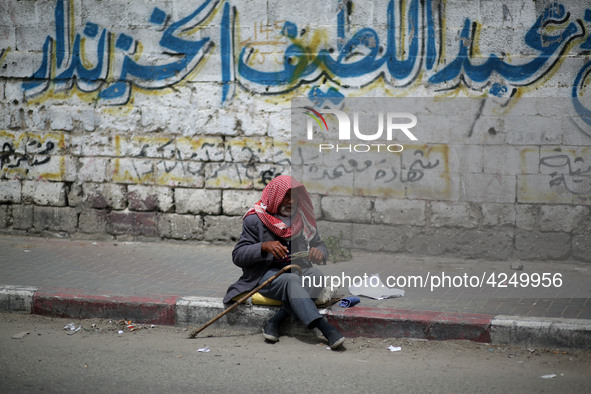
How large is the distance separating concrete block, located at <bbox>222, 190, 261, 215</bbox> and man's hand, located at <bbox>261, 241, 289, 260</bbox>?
2693 mm

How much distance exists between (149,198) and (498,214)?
12.9 ft

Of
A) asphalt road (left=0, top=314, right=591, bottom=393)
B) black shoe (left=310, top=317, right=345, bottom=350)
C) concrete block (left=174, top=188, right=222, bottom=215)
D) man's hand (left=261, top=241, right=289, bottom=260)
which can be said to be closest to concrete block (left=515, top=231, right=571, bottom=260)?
asphalt road (left=0, top=314, right=591, bottom=393)

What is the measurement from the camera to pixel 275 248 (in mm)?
5250

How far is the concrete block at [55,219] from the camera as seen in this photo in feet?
27.8

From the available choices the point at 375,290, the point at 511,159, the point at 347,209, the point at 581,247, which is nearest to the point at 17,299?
the point at 375,290

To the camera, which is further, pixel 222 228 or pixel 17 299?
pixel 222 228

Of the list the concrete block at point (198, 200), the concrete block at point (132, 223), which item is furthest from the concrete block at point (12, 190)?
the concrete block at point (198, 200)

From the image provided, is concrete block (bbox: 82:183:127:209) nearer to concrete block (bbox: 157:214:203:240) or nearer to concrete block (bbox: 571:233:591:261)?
concrete block (bbox: 157:214:203:240)

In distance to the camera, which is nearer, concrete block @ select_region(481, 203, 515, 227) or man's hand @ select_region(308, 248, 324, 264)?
man's hand @ select_region(308, 248, 324, 264)

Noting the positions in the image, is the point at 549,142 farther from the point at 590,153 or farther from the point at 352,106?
the point at 352,106

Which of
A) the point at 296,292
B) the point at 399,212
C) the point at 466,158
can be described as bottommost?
the point at 296,292

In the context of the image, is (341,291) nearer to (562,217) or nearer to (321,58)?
(562,217)

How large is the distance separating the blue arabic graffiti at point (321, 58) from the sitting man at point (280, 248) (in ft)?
8.03

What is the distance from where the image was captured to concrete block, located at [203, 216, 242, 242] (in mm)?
8023
